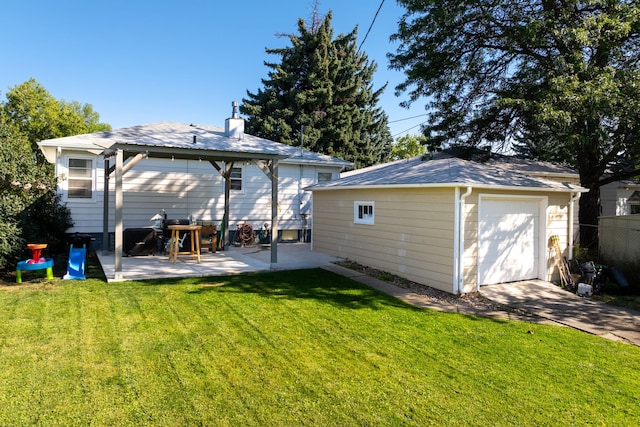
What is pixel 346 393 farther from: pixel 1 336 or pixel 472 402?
pixel 1 336

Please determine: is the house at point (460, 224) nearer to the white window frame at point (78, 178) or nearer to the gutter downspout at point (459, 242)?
the gutter downspout at point (459, 242)

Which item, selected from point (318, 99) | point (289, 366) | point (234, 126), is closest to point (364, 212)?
point (234, 126)

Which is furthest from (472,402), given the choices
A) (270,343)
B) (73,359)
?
(73,359)

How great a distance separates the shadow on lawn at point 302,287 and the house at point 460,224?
1.30 meters

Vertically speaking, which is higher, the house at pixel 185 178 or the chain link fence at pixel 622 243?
the house at pixel 185 178

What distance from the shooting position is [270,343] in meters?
4.46

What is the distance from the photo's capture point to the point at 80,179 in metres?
10.7

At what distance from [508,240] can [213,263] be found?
6.74 m

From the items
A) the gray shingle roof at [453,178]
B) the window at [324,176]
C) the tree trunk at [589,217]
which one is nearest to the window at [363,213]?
the gray shingle roof at [453,178]

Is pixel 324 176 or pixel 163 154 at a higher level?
pixel 324 176

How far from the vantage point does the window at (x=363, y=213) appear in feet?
30.8

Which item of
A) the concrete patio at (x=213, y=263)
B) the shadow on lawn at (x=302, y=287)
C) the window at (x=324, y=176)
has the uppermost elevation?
the window at (x=324, y=176)

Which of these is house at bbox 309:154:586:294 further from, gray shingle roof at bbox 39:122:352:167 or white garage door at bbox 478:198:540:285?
gray shingle roof at bbox 39:122:352:167

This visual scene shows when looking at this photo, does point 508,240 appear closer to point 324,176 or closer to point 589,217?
point 589,217
